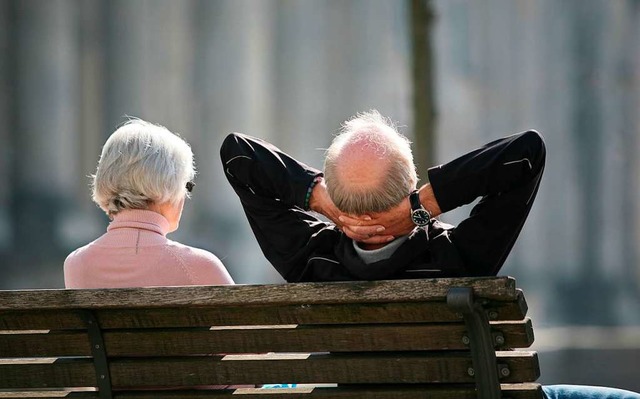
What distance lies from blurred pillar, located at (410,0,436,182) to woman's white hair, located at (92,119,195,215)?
94.4 inches

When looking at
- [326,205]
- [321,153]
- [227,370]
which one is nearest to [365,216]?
[326,205]

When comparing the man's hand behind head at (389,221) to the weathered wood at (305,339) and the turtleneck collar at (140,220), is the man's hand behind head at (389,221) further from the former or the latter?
the turtleneck collar at (140,220)

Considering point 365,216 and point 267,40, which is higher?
point 267,40

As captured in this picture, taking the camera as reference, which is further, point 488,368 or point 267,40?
point 267,40

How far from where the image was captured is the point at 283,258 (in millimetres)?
3207

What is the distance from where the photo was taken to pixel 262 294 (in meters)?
2.71

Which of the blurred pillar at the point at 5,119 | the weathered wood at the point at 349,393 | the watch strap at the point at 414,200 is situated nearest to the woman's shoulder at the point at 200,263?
the weathered wood at the point at 349,393

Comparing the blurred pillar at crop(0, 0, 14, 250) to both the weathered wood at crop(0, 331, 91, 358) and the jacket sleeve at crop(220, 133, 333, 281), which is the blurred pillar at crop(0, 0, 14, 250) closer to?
the jacket sleeve at crop(220, 133, 333, 281)

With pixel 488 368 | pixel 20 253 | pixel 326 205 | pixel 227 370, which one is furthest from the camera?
pixel 20 253

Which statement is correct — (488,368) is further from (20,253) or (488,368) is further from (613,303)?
(20,253)

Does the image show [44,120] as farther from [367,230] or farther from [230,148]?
[367,230]

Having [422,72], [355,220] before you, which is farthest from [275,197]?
[422,72]

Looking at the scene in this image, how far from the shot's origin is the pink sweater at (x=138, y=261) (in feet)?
10.9

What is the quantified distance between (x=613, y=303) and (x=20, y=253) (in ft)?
11.4
